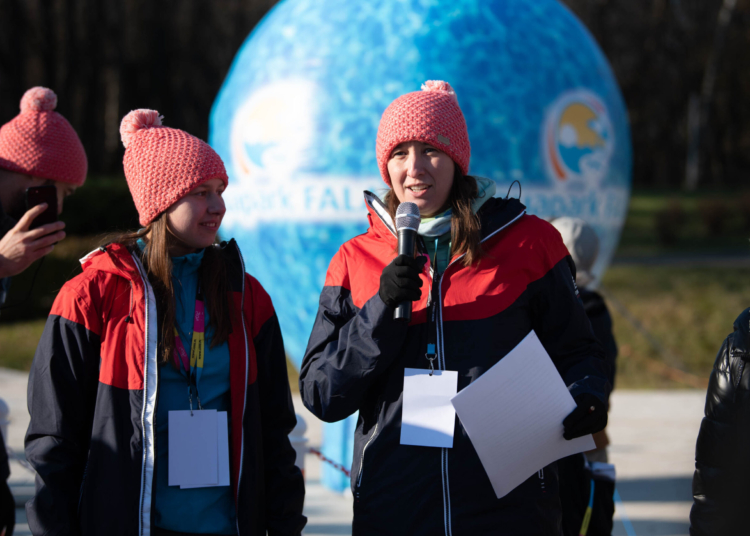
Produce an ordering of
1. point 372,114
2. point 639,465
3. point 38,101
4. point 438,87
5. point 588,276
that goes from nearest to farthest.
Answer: point 438,87 < point 38,101 < point 588,276 < point 372,114 < point 639,465

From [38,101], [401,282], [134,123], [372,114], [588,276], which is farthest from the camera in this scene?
[372,114]

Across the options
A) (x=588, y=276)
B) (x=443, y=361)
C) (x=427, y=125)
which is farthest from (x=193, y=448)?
(x=588, y=276)

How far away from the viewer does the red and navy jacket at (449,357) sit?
83.7 inches

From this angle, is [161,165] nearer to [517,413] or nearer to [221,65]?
[517,413]

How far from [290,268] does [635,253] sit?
1272 centimetres

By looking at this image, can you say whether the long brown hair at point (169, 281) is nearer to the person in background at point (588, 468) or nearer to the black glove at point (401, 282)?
the black glove at point (401, 282)

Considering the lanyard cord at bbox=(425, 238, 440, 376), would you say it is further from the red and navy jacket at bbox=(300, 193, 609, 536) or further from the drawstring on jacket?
the drawstring on jacket

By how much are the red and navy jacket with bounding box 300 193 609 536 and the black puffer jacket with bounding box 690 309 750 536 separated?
12.0 inches

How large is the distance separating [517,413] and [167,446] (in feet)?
3.31

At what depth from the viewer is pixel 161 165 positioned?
2379 mm

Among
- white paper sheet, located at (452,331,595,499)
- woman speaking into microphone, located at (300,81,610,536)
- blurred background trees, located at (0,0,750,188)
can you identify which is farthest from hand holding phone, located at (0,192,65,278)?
blurred background trees, located at (0,0,750,188)

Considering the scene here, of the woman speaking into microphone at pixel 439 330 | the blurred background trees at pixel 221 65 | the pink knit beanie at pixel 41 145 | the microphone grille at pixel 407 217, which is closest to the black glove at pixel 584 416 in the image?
the woman speaking into microphone at pixel 439 330

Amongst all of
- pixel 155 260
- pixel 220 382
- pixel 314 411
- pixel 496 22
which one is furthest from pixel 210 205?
pixel 496 22

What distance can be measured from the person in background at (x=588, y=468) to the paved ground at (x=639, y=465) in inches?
49.5
